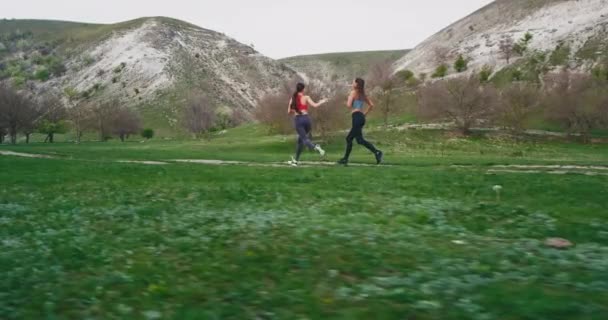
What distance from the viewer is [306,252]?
7.04m

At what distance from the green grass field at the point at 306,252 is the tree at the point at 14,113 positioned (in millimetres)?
67213

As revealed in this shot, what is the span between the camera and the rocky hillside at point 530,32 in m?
129

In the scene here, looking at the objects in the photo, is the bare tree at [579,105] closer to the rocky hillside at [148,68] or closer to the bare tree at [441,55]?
the bare tree at [441,55]

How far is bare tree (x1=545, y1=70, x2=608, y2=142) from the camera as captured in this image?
67.5 meters

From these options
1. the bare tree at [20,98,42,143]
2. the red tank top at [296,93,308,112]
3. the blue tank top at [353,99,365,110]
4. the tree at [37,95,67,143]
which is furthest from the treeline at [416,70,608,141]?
the tree at [37,95,67,143]

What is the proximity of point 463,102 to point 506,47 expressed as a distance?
Result: 84.1 m

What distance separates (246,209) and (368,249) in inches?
156

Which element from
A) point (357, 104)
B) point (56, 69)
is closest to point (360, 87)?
point (357, 104)

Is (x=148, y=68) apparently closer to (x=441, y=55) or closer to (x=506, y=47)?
(x=441, y=55)

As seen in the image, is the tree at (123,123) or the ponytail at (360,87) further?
the tree at (123,123)

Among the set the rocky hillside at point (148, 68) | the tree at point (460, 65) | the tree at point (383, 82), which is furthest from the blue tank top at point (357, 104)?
the rocky hillside at point (148, 68)

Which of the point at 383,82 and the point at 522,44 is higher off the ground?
the point at 522,44

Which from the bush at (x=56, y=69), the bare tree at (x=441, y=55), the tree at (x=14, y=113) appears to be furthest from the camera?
the bush at (x=56, y=69)

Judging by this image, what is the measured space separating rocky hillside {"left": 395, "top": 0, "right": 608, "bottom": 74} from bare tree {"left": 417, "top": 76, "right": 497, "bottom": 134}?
6603cm
